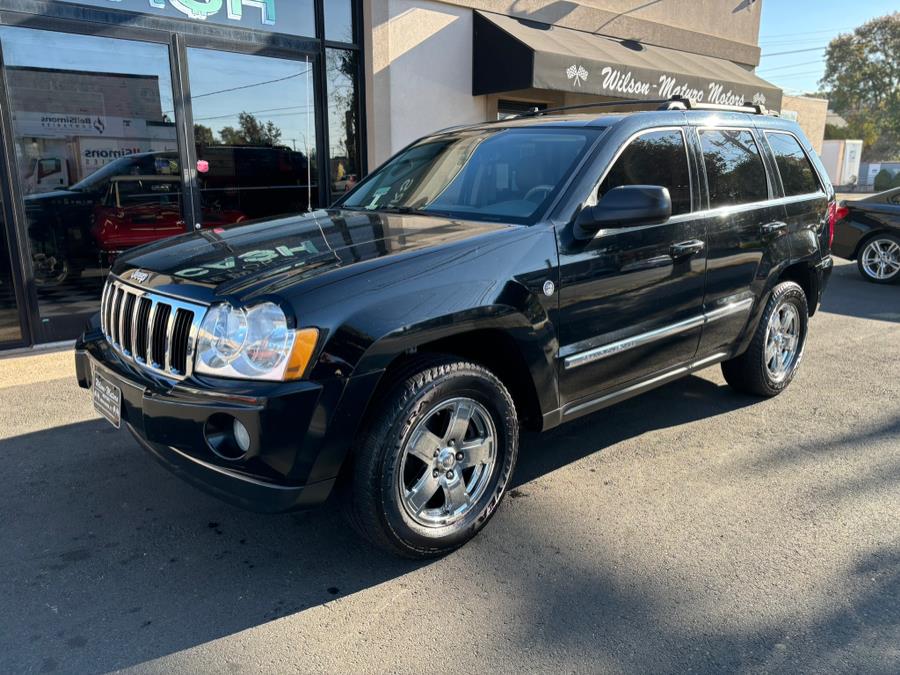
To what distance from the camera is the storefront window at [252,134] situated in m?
7.30

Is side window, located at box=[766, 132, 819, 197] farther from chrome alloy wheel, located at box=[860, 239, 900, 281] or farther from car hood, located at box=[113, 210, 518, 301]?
chrome alloy wheel, located at box=[860, 239, 900, 281]

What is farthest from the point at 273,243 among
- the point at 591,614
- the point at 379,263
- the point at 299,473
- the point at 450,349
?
the point at 591,614

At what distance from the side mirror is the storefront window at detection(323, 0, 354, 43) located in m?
6.04

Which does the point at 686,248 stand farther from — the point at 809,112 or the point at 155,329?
the point at 809,112

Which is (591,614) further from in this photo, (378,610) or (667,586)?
(378,610)

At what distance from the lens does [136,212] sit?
6.95 metres

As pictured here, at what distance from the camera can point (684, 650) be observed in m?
2.49

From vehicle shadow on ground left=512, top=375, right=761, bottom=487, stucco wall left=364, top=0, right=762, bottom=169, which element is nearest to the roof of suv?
vehicle shadow on ground left=512, top=375, right=761, bottom=487

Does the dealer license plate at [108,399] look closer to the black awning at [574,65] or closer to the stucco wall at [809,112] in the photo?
the black awning at [574,65]

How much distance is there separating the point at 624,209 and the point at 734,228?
137cm

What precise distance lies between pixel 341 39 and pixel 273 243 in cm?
601

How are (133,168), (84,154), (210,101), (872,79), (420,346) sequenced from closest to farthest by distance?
(420,346)
(84,154)
(133,168)
(210,101)
(872,79)

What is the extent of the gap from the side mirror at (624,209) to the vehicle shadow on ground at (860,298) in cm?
574

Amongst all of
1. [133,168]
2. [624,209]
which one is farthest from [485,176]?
[133,168]
